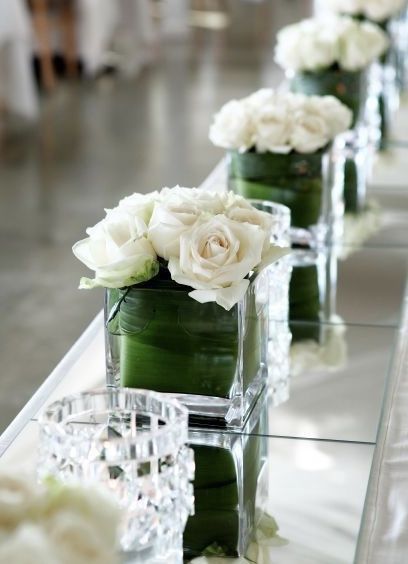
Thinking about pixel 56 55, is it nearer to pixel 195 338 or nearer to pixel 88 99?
pixel 88 99

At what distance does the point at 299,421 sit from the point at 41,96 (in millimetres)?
6016

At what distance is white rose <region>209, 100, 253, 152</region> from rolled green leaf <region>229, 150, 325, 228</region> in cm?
2

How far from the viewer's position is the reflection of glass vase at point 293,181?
192 cm

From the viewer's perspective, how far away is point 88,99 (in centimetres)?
705

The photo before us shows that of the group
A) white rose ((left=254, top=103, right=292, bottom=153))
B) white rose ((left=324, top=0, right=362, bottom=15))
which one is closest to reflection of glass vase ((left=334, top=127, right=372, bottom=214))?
white rose ((left=254, top=103, right=292, bottom=153))

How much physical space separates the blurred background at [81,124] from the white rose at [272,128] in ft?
3.79

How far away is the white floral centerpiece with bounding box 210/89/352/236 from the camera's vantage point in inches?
74.3

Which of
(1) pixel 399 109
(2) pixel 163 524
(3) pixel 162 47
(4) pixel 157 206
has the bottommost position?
(3) pixel 162 47

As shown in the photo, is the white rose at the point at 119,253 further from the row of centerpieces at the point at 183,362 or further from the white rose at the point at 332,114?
the white rose at the point at 332,114

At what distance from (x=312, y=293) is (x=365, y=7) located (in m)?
2.00

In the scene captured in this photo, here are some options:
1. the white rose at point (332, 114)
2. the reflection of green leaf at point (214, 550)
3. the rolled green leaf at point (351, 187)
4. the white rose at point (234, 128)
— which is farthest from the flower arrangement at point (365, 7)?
the reflection of green leaf at point (214, 550)

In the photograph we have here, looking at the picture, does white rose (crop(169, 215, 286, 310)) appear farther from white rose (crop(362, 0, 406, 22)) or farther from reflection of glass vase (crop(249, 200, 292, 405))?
white rose (crop(362, 0, 406, 22))

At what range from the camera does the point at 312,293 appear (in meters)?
1.78

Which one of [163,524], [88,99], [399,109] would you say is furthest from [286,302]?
[88,99]
